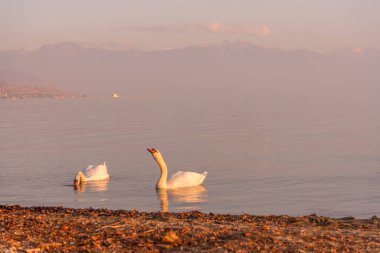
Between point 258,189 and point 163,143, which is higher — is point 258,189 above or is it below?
below

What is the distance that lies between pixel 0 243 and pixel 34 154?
3438 centimetres

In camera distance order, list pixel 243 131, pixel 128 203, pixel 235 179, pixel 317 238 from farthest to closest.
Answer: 1. pixel 243 131
2. pixel 235 179
3. pixel 128 203
4. pixel 317 238

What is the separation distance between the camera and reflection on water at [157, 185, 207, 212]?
25469 mm

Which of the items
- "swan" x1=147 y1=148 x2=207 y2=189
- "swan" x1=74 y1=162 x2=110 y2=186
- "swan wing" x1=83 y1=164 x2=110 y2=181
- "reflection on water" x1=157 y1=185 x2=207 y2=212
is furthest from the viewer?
"swan wing" x1=83 y1=164 x2=110 y2=181

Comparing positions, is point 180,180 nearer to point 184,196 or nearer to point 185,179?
point 185,179

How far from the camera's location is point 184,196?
27.9 metres

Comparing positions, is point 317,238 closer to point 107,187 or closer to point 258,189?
point 258,189

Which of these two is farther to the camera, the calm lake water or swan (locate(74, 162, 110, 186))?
swan (locate(74, 162, 110, 186))

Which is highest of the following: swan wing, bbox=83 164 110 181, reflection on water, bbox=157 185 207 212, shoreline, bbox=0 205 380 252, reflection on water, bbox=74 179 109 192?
swan wing, bbox=83 164 110 181

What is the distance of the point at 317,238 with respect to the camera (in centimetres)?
1130

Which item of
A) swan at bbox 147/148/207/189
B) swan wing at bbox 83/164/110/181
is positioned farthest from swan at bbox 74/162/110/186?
swan at bbox 147/148/207/189

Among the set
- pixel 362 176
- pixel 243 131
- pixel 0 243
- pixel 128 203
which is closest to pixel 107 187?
pixel 128 203

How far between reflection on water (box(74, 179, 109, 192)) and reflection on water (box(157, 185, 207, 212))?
2.72 m

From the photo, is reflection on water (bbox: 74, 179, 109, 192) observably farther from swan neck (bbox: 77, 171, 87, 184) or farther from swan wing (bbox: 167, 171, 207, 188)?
swan wing (bbox: 167, 171, 207, 188)
